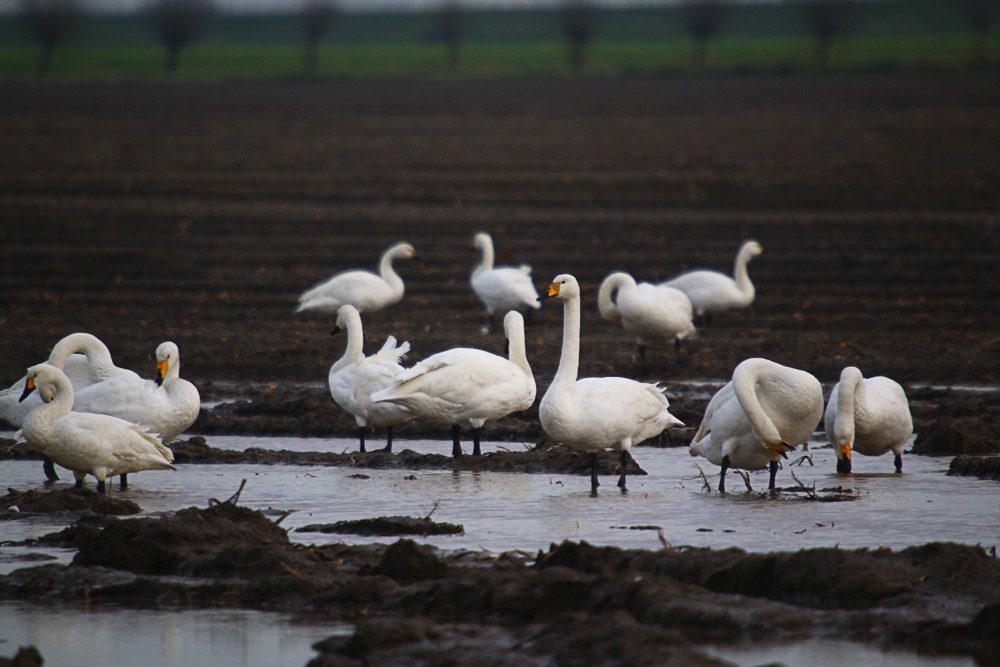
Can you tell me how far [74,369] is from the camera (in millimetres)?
13305

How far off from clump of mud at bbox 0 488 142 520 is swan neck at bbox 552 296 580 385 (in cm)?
326

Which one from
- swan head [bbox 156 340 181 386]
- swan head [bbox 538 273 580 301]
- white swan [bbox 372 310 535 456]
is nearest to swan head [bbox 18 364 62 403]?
swan head [bbox 156 340 181 386]

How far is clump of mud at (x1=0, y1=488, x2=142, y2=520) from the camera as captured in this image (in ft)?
31.5

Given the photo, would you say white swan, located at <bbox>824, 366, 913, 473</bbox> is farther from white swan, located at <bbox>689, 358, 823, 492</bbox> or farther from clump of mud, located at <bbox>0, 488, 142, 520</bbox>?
clump of mud, located at <bbox>0, 488, 142, 520</bbox>

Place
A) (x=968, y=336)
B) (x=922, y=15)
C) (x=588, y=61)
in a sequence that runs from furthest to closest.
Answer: (x=922, y=15)
(x=588, y=61)
(x=968, y=336)

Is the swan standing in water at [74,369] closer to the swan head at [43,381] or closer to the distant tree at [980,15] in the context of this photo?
the swan head at [43,381]

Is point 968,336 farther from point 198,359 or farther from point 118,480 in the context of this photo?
point 118,480

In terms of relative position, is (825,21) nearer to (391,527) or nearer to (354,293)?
(354,293)

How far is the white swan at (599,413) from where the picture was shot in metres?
10.6

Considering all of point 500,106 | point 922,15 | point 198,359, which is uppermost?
point 922,15

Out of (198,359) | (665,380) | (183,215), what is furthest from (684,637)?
(183,215)

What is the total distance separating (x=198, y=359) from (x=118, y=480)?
527 cm

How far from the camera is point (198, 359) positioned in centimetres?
1714

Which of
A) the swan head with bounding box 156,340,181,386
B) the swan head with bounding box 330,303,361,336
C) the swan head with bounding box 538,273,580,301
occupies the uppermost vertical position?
the swan head with bounding box 538,273,580,301
